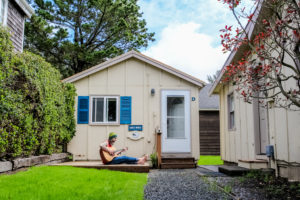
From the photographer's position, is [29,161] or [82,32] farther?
[82,32]

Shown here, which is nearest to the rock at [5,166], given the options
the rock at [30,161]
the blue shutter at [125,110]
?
the rock at [30,161]

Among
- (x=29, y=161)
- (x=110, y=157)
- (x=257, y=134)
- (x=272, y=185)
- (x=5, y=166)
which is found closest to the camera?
(x=272, y=185)

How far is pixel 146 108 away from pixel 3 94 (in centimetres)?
543

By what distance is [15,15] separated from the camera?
33.2ft

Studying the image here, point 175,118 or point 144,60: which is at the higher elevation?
point 144,60

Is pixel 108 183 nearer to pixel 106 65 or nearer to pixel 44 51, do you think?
pixel 106 65

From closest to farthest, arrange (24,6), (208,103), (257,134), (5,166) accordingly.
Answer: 1. (5,166)
2. (257,134)
3. (24,6)
4. (208,103)

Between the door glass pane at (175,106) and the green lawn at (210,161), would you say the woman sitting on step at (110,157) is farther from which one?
the green lawn at (210,161)

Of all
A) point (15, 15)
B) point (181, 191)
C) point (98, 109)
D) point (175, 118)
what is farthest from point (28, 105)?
point (15, 15)

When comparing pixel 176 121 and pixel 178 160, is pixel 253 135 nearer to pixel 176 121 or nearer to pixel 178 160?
pixel 178 160

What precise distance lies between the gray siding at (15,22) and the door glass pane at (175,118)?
Answer: 544cm

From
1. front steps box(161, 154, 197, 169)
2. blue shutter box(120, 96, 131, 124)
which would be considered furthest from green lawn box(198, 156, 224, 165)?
blue shutter box(120, 96, 131, 124)

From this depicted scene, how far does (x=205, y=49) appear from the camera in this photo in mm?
45844

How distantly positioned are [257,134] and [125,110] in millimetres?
4357
